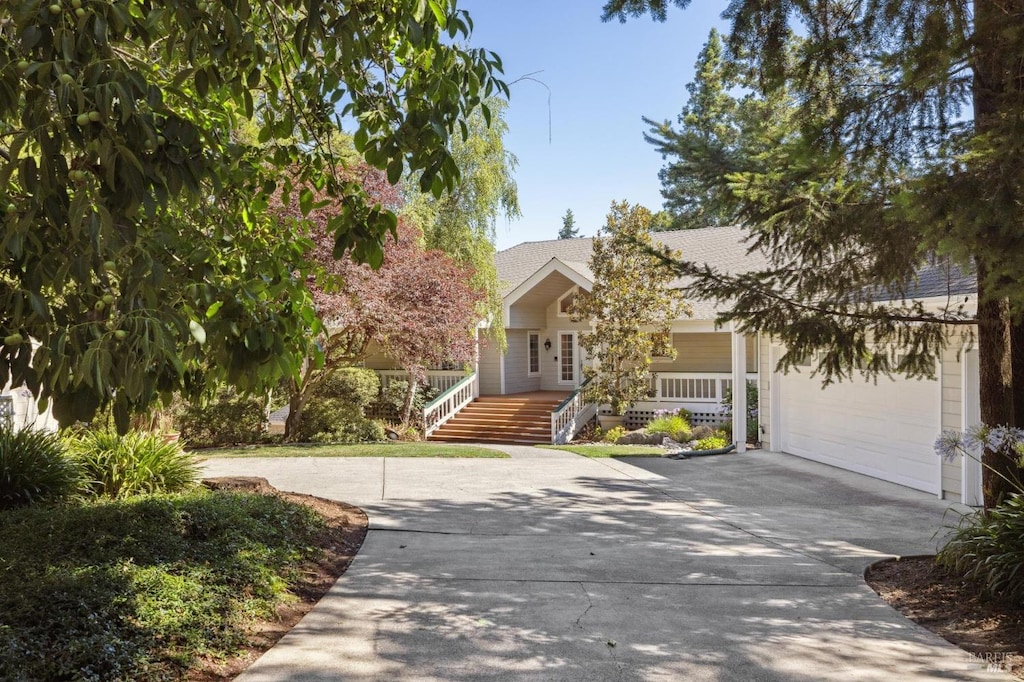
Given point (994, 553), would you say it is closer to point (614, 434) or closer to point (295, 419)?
point (614, 434)

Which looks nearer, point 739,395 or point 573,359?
point 739,395

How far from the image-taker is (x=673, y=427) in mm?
18734

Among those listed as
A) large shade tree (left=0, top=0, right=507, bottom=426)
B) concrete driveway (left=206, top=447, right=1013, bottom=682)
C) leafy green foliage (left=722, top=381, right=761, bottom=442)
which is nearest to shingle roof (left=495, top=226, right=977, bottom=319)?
leafy green foliage (left=722, top=381, right=761, bottom=442)

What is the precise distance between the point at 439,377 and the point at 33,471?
16.1 meters

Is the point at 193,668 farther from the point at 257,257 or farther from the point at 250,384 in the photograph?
the point at 257,257

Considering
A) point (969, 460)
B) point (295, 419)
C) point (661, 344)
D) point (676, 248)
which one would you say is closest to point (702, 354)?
point (661, 344)

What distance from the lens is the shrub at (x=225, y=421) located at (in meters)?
17.8

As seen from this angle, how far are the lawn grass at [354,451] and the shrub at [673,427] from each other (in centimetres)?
506

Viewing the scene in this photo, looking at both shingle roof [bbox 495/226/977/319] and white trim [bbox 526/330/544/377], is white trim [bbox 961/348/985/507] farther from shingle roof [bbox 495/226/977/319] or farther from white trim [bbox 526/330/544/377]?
white trim [bbox 526/330/544/377]

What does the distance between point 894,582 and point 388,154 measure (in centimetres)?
517

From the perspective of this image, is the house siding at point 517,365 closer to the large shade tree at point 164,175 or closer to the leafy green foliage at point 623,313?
the leafy green foliage at point 623,313

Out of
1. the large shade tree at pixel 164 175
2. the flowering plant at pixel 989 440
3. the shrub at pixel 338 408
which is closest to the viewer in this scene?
the large shade tree at pixel 164 175

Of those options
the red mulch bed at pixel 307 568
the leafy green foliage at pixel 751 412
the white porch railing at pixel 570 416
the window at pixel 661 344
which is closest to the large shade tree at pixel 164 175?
the red mulch bed at pixel 307 568

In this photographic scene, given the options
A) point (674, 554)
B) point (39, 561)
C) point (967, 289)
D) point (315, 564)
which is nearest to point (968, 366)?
point (967, 289)
